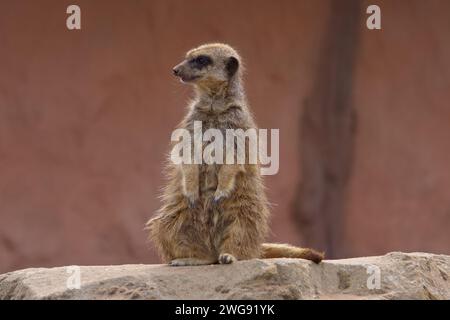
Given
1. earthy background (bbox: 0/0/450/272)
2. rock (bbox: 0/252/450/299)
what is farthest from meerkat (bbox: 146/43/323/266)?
earthy background (bbox: 0/0/450/272)

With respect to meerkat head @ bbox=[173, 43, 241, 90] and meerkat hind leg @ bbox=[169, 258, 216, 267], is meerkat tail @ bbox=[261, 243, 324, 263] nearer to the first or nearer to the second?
meerkat hind leg @ bbox=[169, 258, 216, 267]

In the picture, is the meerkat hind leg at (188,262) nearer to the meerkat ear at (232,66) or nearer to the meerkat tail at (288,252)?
the meerkat tail at (288,252)

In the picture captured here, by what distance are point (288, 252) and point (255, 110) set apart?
3831mm

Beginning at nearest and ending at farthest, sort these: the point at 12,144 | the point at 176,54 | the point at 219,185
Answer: the point at 219,185, the point at 12,144, the point at 176,54

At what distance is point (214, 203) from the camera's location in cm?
512

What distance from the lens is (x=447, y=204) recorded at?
9.41 metres

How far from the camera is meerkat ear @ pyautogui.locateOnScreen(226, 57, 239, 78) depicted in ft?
17.7

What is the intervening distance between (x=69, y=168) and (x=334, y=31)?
261 cm

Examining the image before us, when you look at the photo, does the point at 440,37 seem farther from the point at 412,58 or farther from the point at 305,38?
the point at 305,38

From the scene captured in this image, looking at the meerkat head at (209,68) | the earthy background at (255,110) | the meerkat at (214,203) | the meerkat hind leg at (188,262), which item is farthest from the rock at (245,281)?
the earthy background at (255,110)

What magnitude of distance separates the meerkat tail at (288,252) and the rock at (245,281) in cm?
6

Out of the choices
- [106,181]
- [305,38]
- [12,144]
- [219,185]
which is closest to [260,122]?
[305,38]

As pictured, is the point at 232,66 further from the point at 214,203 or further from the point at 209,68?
the point at 214,203

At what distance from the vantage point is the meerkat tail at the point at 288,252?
5.08m
